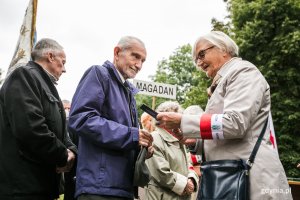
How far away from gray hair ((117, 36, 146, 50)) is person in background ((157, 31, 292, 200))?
760mm

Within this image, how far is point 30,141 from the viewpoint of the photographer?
2848mm

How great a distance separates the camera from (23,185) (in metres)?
2.86

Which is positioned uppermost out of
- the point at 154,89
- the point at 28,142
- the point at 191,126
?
the point at 154,89

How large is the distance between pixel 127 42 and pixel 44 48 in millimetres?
926

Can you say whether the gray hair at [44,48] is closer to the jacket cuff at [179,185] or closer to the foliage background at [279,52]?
the jacket cuff at [179,185]

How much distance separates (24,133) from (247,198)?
1.65m

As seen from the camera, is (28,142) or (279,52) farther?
(279,52)

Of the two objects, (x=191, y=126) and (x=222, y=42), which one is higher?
(x=222, y=42)

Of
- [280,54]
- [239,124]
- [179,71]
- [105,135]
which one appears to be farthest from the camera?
[179,71]

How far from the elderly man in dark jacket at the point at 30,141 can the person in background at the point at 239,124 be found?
2.94ft

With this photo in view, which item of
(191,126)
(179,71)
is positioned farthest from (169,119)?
(179,71)

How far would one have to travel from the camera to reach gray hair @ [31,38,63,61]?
3654mm

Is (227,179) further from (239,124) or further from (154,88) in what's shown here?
(154,88)

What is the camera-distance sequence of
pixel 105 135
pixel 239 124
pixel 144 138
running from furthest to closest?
pixel 144 138
pixel 105 135
pixel 239 124
